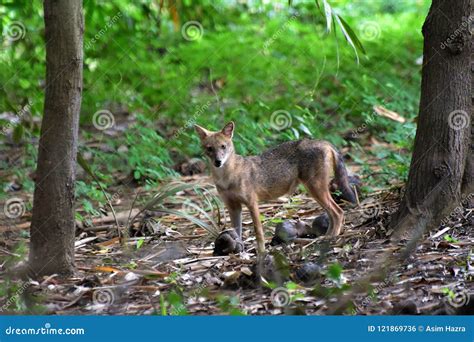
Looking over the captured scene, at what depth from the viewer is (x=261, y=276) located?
5441mm

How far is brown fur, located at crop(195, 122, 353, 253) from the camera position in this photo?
7406mm

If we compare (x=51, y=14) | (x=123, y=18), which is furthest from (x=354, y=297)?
A: (x=123, y=18)

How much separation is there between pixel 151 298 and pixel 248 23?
9.61m

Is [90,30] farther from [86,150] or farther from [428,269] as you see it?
[428,269]
